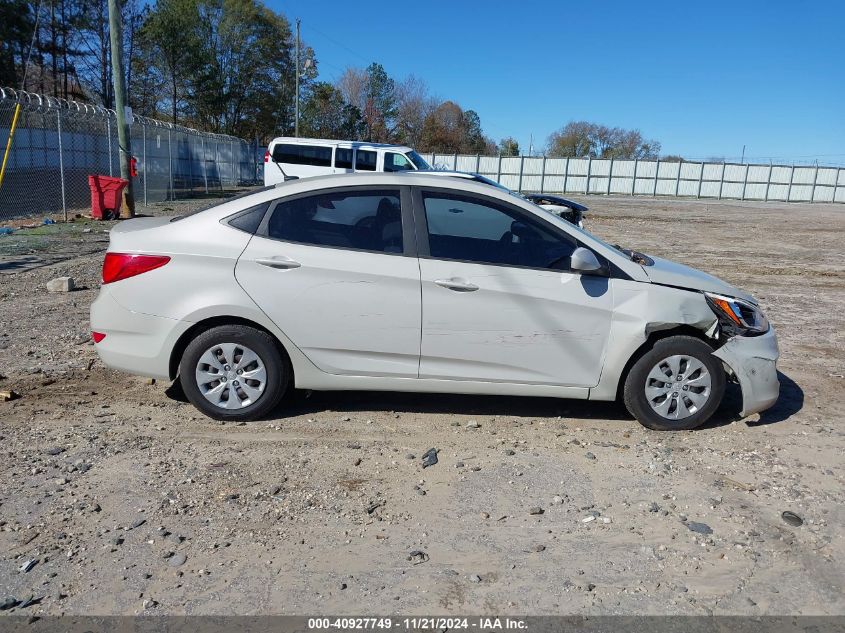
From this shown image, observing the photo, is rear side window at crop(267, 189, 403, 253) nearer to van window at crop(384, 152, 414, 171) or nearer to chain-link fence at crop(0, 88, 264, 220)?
chain-link fence at crop(0, 88, 264, 220)

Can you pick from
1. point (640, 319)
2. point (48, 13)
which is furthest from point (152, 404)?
point (48, 13)

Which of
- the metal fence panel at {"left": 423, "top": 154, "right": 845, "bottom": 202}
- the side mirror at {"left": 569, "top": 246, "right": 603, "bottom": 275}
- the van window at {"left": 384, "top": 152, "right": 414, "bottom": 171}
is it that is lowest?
the side mirror at {"left": 569, "top": 246, "right": 603, "bottom": 275}

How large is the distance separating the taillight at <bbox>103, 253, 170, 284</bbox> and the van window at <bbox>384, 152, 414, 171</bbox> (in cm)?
1747

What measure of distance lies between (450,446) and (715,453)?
1.75 metres

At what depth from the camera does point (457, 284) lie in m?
4.51

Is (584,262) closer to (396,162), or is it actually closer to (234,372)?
(234,372)

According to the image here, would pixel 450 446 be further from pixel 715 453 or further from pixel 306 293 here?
pixel 715 453

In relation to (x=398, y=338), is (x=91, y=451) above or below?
below

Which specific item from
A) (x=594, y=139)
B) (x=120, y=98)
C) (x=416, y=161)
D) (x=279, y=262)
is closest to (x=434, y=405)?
(x=279, y=262)

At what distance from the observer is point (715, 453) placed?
14.7 ft

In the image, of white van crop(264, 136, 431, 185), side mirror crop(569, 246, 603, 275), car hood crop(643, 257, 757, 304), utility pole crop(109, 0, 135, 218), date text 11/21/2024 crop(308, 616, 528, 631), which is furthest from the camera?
white van crop(264, 136, 431, 185)

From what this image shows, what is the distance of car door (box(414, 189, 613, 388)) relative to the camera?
453 cm

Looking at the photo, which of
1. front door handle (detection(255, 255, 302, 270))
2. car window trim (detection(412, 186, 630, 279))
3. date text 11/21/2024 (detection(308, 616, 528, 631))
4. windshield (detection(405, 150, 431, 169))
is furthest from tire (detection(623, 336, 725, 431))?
windshield (detection(405, 150, 431, 169))

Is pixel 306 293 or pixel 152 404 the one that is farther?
pixel 152 404
